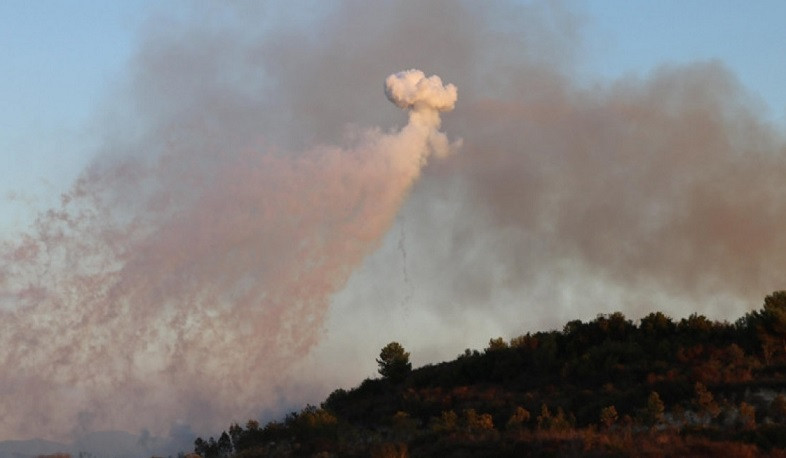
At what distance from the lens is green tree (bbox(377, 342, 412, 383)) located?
63.7 m

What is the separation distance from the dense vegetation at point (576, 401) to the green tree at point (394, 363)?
108 millimetres

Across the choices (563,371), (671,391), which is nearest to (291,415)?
(563,371)

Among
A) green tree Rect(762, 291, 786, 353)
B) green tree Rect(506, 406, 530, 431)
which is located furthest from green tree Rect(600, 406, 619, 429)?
green tree Rect(762, 291, 786, 353)

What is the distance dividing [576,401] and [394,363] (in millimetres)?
18791

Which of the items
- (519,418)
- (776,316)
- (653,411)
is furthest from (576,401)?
(776,316)

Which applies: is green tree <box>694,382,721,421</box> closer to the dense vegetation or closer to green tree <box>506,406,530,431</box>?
the dense vegetation

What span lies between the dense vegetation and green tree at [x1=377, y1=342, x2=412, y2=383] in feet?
0.35

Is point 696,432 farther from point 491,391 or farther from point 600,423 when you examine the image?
point 491,391

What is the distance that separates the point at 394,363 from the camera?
64312 mm

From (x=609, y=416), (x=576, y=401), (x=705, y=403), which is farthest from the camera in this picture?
(x=576, y=401)

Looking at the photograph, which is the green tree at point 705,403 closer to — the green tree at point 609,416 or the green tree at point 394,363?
the green tree at point 609,416

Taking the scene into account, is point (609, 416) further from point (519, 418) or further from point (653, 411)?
point (519, 418)

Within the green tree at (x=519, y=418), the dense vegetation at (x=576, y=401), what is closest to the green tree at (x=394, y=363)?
the dense vegetation at (x=576, y=401)

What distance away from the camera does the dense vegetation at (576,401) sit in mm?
33000
